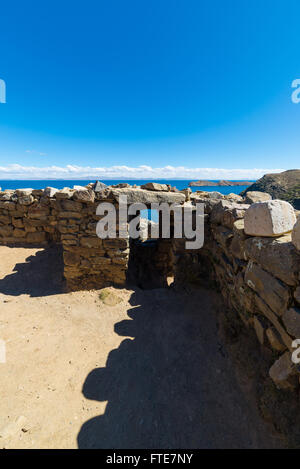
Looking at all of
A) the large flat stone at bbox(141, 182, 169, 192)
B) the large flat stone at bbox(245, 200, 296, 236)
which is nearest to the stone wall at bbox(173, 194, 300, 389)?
the large flat stone at bbox(245, 200, 296, 236)

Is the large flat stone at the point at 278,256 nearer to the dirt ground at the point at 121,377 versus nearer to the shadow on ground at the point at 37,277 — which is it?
the dirt ground at the point at 121,377

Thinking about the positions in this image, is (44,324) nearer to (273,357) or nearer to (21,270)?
(21,270)

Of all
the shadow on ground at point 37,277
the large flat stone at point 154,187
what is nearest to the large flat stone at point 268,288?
the large flat stone at point 154,187

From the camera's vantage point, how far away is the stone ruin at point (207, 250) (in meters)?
2.21

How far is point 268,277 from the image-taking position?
2.46m

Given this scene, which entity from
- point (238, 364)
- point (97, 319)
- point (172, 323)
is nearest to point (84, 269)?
point (97, 319)

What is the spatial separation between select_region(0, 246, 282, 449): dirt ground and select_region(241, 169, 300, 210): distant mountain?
22942 mm

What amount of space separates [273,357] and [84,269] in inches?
191

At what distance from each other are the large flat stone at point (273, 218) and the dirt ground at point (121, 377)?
7.73ft

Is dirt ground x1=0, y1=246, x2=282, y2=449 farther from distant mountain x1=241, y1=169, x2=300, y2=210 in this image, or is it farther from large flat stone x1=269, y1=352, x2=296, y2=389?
distant mountain x1=241, y1=169, x2=300, y2=210

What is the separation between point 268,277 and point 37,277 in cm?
649

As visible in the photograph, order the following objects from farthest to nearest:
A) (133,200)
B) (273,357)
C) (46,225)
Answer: (46,225) → (133,200) → (273,357)

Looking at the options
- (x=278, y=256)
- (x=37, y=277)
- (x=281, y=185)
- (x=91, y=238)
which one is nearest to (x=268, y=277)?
(x=278, y=256)

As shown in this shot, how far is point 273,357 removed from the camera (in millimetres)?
2490
